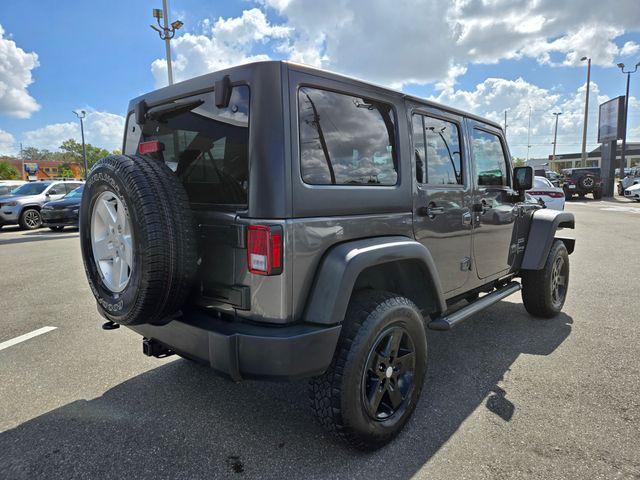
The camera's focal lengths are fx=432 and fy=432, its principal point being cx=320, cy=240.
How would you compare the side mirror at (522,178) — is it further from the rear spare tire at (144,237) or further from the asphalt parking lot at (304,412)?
the rear spare tire at (144,237)

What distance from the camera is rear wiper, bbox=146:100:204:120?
2508 mm

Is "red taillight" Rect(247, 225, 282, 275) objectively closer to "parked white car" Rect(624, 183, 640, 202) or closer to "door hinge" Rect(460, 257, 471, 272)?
"door hinge" Rect(460, 257, 471, 272)

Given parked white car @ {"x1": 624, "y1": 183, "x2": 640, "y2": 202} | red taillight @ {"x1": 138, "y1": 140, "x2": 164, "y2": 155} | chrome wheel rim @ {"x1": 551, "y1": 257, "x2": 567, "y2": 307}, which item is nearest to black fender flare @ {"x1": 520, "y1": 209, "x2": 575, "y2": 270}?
chrome wheel rim @ {"x1": 551, "y1": 257, "x2": 567, "y2": 307}

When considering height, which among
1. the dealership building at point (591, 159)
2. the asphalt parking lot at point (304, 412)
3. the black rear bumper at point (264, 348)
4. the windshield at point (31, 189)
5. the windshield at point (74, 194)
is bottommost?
the asphalt parking lot at point (304, 412)

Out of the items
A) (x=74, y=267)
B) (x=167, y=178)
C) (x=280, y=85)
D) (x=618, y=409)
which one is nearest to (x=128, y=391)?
(x=167, y=178)

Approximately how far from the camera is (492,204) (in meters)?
3.65

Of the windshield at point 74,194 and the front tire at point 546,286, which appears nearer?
the front tire at point 546,286

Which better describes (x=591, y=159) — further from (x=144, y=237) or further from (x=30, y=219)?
(x=144, y=237)

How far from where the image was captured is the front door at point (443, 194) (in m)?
2.88

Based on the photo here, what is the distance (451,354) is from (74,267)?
642 centimetres

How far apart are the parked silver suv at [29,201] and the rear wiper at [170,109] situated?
13.2 meters

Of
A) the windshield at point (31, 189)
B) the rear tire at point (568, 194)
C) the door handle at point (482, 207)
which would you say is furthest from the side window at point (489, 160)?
the rear tire at point (568, 194)

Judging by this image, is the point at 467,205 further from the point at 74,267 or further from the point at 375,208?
the point at 74,267

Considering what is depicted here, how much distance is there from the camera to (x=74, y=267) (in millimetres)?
7301
